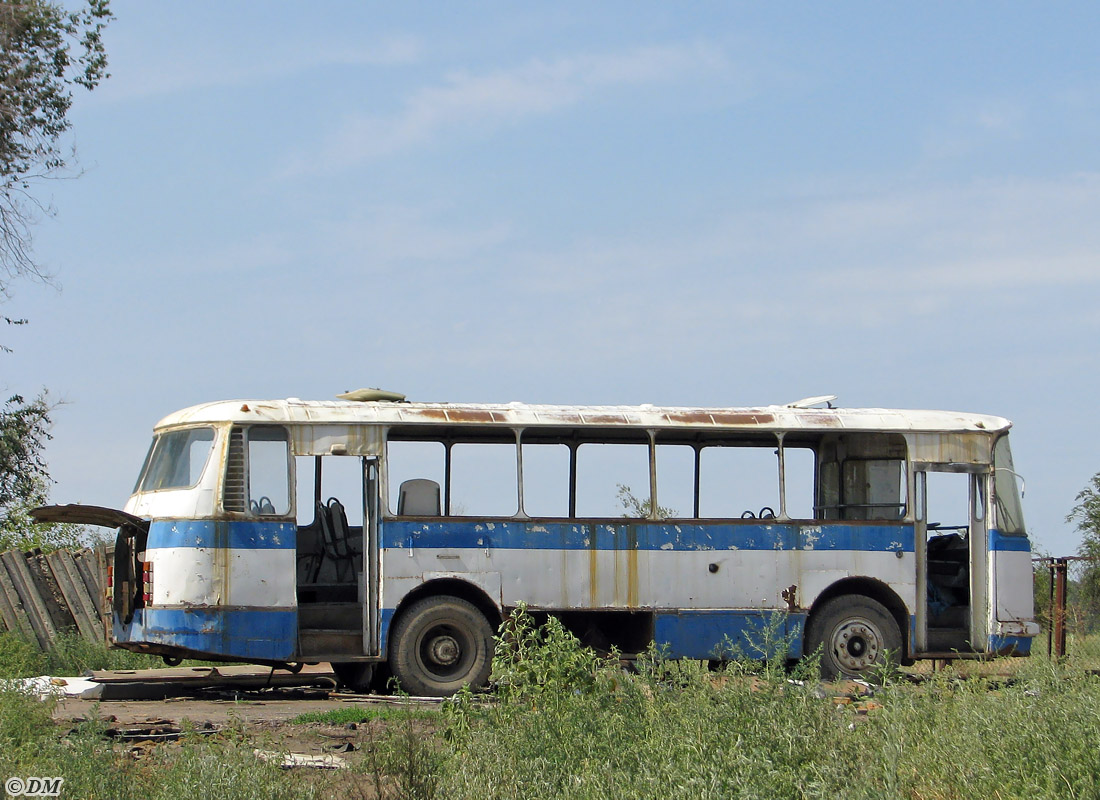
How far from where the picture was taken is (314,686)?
14203 millimetres

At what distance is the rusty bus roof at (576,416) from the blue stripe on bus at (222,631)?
6.19 ft

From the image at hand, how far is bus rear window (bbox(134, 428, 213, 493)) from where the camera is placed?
41.1ft

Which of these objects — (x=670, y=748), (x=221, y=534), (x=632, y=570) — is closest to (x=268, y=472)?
(x=221, y=534)

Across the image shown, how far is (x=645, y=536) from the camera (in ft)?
44.5

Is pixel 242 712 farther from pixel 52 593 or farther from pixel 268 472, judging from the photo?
pixel 52 593

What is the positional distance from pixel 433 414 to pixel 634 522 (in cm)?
241

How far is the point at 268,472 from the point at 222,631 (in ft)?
5.23

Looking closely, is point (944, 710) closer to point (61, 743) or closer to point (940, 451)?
point (61, 743)

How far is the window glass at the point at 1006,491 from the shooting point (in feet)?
47.4

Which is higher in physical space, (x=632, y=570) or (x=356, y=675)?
(x=632, y=570)

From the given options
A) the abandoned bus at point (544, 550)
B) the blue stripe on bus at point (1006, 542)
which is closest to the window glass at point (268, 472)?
the abandoned bus at point (544, 550)

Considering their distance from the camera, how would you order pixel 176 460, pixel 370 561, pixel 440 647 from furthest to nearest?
1. pixel 440 647
2. pixel 370 561
3. pixel 176 460

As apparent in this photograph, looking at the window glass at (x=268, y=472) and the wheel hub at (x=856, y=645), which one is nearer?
the window glass at (x=268, y=472)

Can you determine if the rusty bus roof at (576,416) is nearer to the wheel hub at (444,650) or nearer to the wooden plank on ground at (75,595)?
the wheel hub at (444,650)
